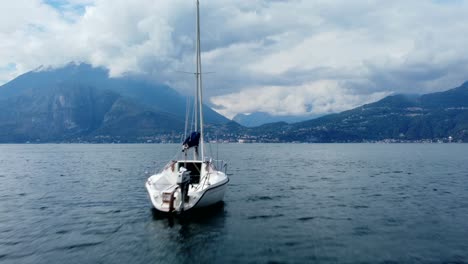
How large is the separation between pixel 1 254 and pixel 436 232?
2136 cm

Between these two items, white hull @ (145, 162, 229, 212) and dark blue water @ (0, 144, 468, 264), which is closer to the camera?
dark blue water @ (0, 144, 468, 264)

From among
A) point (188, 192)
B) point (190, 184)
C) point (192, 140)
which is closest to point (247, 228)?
point (188, 192)

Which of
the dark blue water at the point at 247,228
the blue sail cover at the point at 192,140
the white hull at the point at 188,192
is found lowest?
the dark blue water at the point at 247,228

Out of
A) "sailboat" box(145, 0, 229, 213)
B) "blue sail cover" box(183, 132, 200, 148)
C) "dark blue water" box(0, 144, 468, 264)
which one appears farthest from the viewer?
"blue sail cover" box(183, 132, 200, 148)

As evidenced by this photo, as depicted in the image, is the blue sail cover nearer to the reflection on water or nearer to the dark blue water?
the dark blue water

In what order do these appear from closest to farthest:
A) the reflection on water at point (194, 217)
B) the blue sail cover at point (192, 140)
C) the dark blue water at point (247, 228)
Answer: the dark blue water at point (247, 228)
the reflection on water at point (194, 217)
the blue sail cover at point (192, 140)

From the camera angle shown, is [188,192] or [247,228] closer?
[247,228]

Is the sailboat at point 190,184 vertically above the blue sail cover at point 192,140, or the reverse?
the blue sail cover at point 192,140

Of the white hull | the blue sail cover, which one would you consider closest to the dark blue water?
the white hull

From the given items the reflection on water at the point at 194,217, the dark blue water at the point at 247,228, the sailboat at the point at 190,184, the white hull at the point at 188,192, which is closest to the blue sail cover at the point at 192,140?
the sailboat at the point at 190,184

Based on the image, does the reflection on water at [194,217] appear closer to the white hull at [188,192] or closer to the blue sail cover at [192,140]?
the white hull at [188,192]

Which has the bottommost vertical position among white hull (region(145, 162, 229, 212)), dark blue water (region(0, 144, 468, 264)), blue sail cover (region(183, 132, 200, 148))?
dark blue water (region(0, 144, 468, 264))

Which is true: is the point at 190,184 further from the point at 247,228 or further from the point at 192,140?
the point at 247,228

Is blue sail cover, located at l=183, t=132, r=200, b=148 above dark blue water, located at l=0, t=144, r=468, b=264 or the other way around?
above
